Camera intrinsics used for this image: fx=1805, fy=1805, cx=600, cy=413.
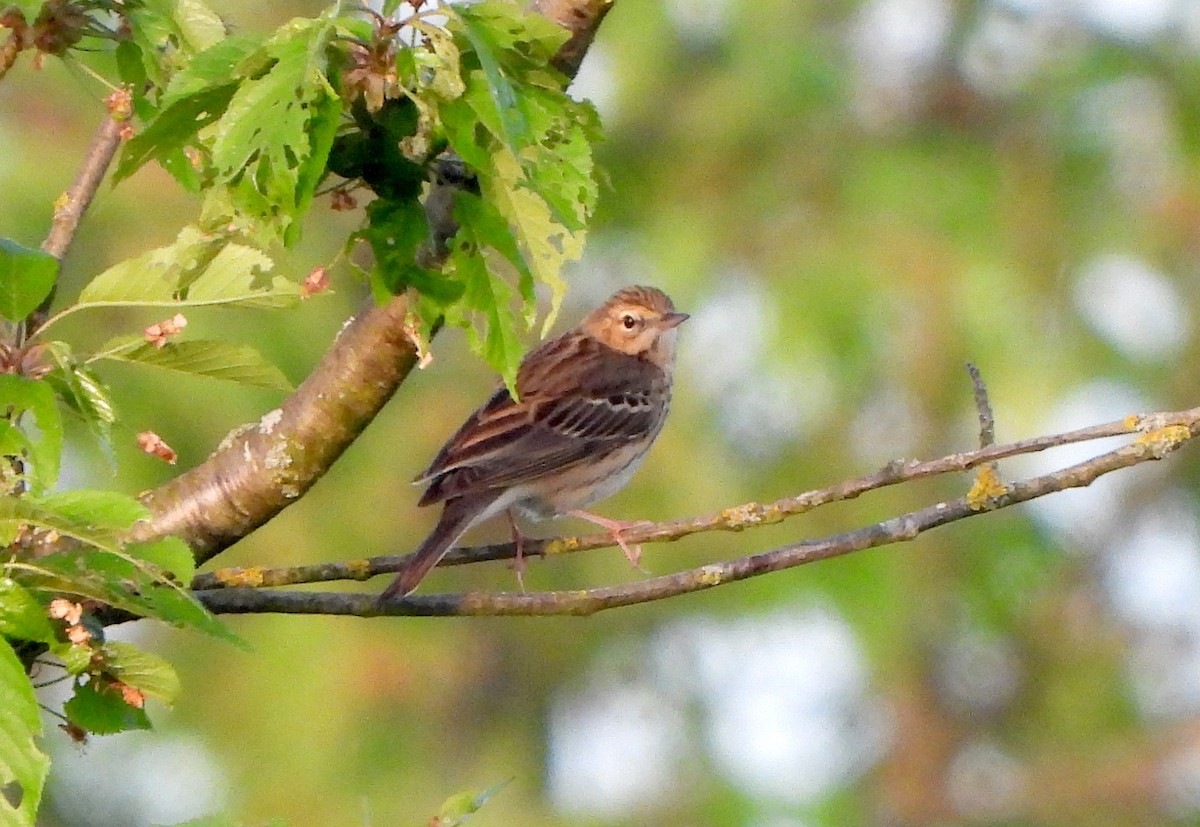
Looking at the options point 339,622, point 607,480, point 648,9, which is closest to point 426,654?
point 339,622

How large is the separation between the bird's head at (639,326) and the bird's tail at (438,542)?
2.40 metres

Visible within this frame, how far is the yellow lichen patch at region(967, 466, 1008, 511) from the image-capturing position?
480 cm

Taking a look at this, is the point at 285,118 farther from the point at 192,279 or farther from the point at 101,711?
the point at 101,711

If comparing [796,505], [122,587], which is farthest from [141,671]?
[796,505]

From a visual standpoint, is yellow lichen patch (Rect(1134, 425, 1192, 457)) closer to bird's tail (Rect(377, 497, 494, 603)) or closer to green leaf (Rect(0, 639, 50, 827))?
bird's tail (Rect(377, 497, 494, 603))

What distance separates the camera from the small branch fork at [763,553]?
448cm

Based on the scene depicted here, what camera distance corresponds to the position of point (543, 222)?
12.2 feet

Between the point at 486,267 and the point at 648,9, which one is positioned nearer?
the point at 486,267

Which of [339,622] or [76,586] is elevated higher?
[339,622]

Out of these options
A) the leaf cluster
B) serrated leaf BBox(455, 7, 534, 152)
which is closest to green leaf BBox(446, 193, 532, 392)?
the leaf cluster

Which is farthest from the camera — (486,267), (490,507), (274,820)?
(490,507)

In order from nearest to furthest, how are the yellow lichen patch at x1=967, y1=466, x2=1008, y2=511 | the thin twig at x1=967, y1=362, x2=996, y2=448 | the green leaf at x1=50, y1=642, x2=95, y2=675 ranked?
the green leaf at x1=50, y1=642, x2=95, y2=675 < the yellow lichen patch at x1=967, y1=466, x2=1008, y2=511 < the thin twig at x1=967, y1=362, x2=996, y2=448

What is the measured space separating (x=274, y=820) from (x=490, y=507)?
157 inches

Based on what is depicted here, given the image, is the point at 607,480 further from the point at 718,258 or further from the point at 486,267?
the point at 718,258
